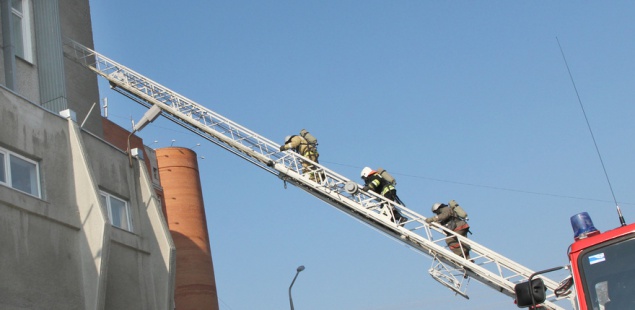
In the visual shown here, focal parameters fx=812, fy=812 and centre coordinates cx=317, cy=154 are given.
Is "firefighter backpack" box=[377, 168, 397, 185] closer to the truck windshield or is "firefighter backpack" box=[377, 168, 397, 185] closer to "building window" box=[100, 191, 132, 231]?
"building window" box=[100, 191, 132, 231]

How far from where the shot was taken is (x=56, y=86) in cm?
1541

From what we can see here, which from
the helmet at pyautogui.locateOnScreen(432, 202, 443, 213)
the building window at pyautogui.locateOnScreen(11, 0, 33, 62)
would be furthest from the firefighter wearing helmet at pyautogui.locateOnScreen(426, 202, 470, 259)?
the building window at pyautogui.locateOnScreen(11, 0, 33, 62)

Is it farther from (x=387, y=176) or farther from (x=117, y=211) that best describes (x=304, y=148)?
(x=117, y=211)

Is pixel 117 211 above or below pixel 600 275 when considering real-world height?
above

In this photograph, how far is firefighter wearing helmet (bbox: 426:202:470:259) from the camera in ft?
57.0

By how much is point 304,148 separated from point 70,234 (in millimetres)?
8609

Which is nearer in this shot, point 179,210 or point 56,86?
point 56,86

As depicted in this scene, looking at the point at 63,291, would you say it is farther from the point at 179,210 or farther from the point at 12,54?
the point at 179,210

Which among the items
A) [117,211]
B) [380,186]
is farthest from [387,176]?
[117,211]

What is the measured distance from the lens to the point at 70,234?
12461mm

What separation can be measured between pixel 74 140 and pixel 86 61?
8682mm

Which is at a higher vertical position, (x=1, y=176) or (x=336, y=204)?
(x=336, y=204)

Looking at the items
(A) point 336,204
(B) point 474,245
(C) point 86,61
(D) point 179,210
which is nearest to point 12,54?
(C) point 86,61

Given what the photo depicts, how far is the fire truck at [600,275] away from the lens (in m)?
7.94
